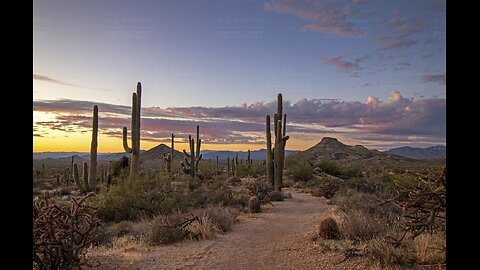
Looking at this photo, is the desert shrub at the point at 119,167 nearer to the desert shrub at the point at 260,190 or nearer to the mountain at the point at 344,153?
the desert shrub at the point at 260,190

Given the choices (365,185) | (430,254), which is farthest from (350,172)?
(430,254)

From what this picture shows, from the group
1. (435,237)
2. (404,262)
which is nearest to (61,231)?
(404,262)

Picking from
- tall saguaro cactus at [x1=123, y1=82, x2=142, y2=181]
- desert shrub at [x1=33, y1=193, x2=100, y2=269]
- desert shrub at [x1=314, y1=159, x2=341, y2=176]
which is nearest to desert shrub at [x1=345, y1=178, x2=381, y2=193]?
tall saguaro cactus at [x1=123, y1=82, x2=142, y2=181]

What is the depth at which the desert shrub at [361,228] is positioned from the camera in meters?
9.73

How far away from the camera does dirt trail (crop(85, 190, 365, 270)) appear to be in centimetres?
843

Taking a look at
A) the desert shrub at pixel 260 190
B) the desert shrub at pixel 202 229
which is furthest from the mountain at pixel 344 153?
the desert shrub at pixel 202 229

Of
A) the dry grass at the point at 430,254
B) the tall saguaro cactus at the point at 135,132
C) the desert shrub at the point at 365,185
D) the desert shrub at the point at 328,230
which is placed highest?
the tall saguaro cactus at the point at 135,132

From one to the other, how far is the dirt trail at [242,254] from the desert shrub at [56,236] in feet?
3.08

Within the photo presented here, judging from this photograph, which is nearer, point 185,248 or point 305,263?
point 305,263

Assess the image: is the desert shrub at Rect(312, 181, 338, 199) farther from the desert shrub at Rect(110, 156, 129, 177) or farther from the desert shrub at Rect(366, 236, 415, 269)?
the desert shrub at Rect(366, 236, 415, 269)
